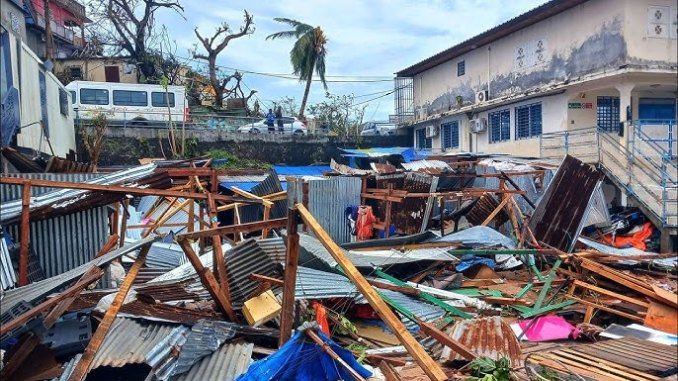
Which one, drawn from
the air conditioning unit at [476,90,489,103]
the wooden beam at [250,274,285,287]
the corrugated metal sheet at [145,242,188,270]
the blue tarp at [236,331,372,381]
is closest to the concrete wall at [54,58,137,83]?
the air conditioning unit at [476,90,489,103]

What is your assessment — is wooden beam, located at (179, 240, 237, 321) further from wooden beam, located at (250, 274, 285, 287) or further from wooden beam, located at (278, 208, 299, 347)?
wooden beam, located at (278, 208, 299, 347)

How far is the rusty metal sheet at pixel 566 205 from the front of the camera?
32.0 ft

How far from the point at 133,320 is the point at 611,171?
405 inches

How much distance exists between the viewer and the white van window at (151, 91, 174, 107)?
21672 mm

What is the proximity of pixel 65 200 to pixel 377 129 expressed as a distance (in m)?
20.7

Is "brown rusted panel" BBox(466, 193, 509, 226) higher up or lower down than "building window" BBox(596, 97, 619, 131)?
lower down

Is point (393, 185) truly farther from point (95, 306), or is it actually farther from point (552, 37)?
point (95, 306)

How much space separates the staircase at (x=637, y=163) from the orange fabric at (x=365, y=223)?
5.20 m

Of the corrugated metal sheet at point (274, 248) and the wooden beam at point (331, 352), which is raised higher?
the corrugated metal sheet at point (274, 248)

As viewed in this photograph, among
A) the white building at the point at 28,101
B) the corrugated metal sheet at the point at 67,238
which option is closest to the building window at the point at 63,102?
the white building at the point at 28,101

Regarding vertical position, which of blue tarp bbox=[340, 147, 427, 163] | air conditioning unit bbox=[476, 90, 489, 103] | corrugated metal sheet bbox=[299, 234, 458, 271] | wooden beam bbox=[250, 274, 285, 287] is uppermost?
air conditioning unit bbox=[476, 90, 489, 103]

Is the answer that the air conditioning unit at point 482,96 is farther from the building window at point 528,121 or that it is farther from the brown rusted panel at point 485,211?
the brown rusted panel at point 485,211

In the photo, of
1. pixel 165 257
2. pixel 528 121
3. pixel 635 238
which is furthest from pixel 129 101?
pixel 635 238

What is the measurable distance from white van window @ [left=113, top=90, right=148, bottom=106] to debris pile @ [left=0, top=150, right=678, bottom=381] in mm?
11741
